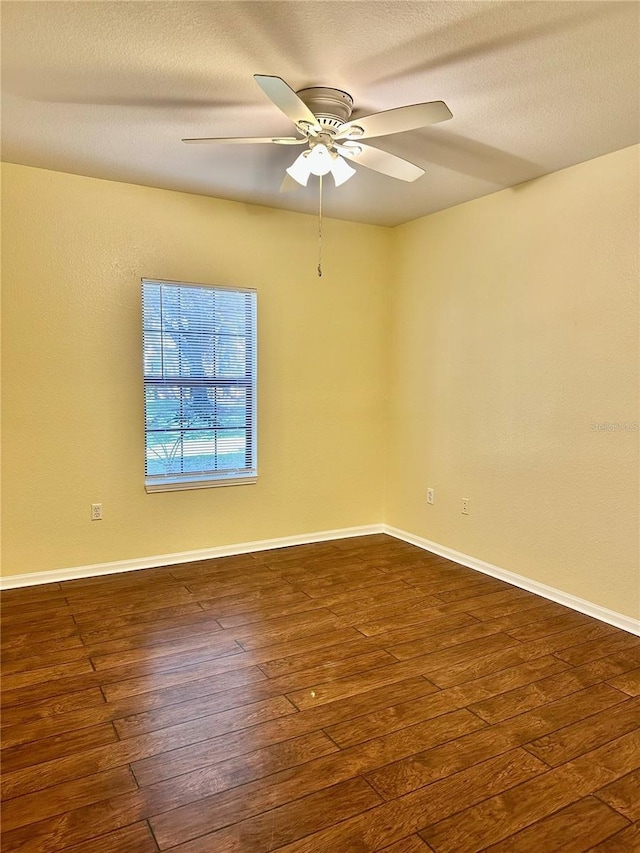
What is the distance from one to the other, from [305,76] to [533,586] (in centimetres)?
308

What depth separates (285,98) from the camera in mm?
1993

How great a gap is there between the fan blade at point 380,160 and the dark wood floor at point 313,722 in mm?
2344

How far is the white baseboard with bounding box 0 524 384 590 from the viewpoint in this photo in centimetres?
347

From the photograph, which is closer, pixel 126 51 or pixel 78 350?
pixel 126 51

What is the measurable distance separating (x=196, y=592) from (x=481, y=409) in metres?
2.26

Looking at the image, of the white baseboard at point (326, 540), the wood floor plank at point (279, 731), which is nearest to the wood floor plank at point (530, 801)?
the wood floor plank at point (279, 731)

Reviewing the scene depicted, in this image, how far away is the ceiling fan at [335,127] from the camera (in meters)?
2.04

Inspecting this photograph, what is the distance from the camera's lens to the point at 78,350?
139 inches

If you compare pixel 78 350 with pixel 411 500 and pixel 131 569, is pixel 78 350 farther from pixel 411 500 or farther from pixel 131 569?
pixel 411 500

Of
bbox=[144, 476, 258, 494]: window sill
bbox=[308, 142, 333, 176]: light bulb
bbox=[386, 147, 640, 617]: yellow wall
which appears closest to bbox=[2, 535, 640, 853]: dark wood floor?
bbox=[386, 147, 640, 617]: yellow wall

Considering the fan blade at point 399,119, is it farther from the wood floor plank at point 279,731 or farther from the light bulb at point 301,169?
the wood floor plank at point 279,731

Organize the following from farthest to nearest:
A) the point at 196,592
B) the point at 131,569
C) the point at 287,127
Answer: the point at 131,569 → the point at 196,592 → the point at 287,127

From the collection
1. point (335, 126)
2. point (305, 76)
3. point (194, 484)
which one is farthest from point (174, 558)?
point (305, 76)

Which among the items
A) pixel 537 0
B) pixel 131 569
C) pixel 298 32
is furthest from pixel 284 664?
pixel 537 0
